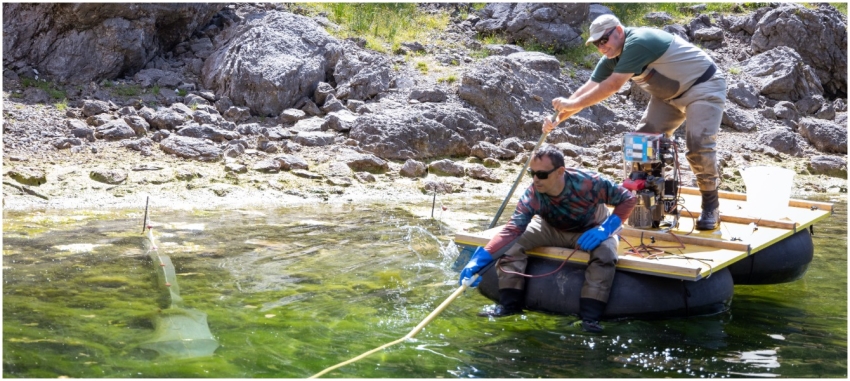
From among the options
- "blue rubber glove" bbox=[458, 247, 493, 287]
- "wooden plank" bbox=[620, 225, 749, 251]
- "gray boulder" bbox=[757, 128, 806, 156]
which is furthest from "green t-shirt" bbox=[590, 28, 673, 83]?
"gray boulder" bbox=[757, 128, 806, 156]

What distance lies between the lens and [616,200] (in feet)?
17.9

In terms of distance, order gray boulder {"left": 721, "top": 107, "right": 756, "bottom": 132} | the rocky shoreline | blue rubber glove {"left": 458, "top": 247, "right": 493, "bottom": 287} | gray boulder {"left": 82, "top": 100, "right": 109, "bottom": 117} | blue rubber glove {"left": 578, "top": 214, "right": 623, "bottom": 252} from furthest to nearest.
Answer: gray boulder {"left": 721, "top": 107, "right": 756, "bottom": 132}, gray boulder {"left": 82, "top": 100, "right": 109, "bottom": 117}, the rocky shoreline, blue rubber glove {"left": 458, "top": 247, "right": 493, "bottom": 287}, blue rubber glove {"left": 578, "top": 214, "right": 623, "bottom": 252}

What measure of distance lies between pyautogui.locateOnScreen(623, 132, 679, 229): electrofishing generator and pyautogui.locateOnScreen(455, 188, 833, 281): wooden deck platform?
0.39ft

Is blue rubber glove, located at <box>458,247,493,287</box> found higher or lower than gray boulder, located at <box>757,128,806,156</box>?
lower

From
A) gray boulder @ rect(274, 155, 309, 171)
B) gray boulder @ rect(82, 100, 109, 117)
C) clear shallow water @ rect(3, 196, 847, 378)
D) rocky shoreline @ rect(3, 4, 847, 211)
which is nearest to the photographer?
clear shallow water @ rect(3, 196, 847, 378)

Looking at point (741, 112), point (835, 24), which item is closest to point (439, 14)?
point (741, 112)

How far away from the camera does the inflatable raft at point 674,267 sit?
17.4 feet

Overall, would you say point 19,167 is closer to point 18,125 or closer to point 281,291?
point 18,125

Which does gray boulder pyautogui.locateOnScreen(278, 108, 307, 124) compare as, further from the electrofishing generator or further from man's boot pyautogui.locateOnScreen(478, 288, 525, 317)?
man's boot pyautogui.locateOnScreen(478, 288, 525, 317)

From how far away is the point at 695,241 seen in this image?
Answer: 5969mm

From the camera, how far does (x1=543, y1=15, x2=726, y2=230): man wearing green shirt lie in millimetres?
6129

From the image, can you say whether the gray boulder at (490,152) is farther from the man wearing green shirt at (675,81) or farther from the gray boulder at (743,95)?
the man wearing green shirt at (675,81)

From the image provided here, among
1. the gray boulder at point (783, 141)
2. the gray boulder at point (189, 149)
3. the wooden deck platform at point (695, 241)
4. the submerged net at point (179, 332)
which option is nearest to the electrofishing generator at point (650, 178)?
the wooden deck platform at point (695, 241)

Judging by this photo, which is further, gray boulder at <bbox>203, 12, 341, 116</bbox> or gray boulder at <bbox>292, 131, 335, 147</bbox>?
gray boulder at <bbox>203, 12, 341, 116</bbox>
